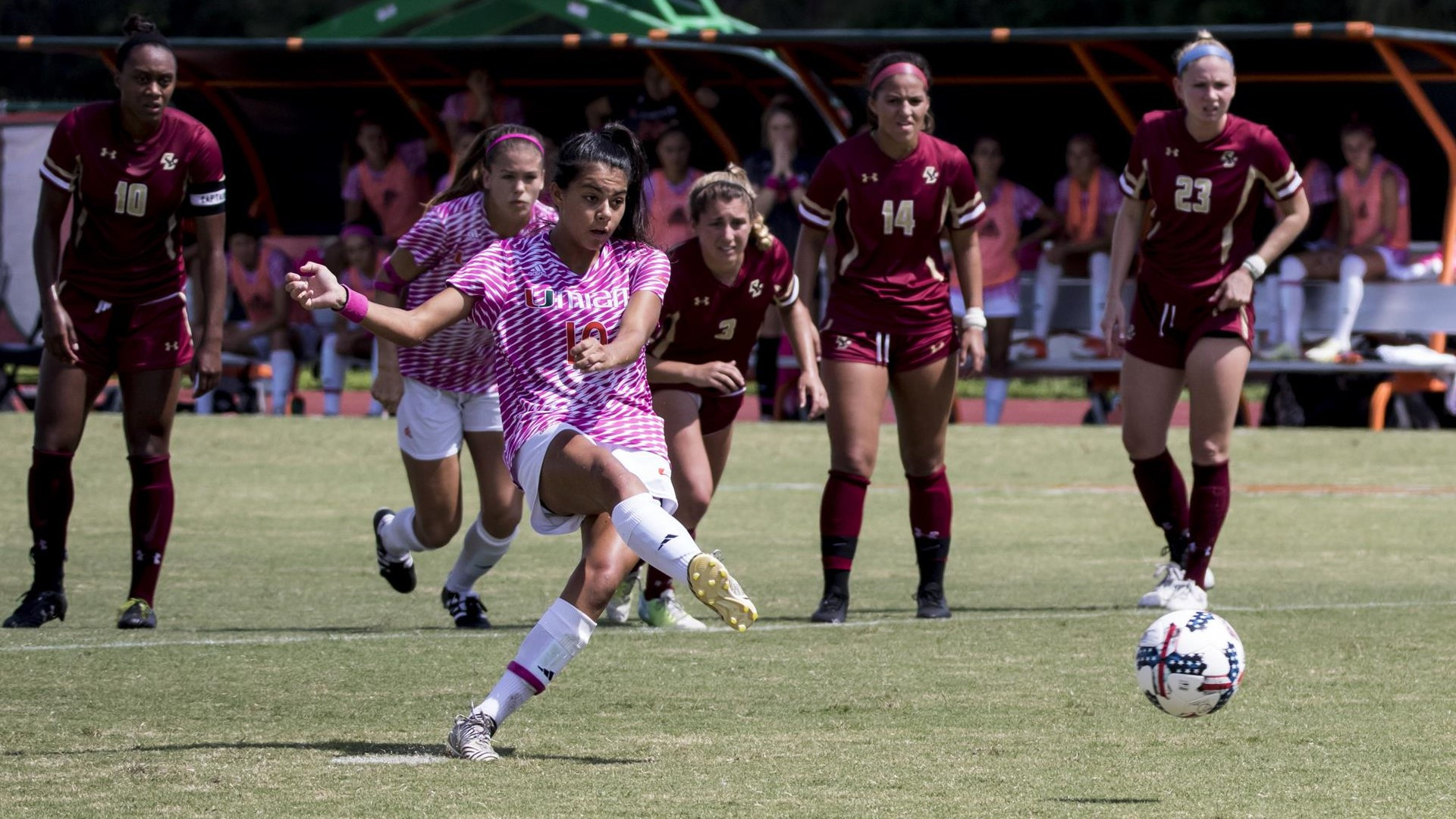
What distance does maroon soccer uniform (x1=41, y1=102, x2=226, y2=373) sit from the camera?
306 inches

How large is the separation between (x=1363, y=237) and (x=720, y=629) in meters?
10.1

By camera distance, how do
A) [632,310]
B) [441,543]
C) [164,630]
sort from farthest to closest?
[441,543] < [164,630] < [632,310]

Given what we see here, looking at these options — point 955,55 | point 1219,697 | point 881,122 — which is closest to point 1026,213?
point 955,55

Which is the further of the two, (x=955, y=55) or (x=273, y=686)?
(x=955, y=55)

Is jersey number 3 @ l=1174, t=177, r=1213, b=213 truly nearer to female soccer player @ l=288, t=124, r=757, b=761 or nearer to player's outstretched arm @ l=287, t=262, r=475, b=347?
female soccer player @ l=288, t=124, r=757, b=761

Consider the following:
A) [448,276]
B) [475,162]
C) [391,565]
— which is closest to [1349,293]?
[391,565]

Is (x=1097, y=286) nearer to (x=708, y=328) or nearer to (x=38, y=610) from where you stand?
(x=708, y=328)

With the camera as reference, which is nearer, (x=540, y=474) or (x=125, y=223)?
(x=540, y=474)

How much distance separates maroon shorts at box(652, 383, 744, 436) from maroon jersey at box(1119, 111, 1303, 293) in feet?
5.77

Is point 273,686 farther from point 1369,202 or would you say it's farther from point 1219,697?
point 1369,202

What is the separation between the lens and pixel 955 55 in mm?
17953

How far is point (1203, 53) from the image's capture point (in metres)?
8.32

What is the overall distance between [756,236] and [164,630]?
261cm

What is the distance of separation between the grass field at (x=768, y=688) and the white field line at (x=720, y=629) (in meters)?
0.03
